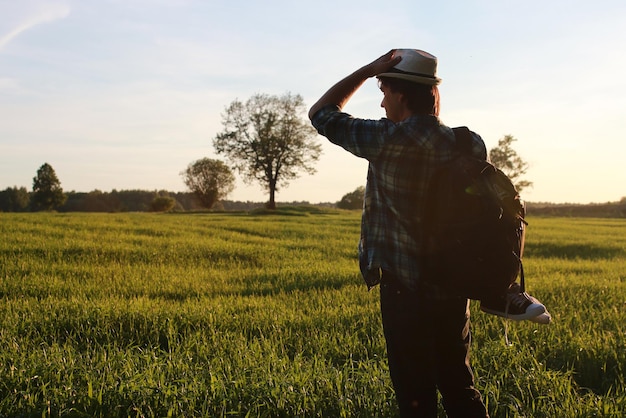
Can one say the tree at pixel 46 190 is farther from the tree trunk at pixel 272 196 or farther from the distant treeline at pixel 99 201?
the tree trunk at pixel 272 196

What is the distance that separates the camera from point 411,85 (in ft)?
8.44

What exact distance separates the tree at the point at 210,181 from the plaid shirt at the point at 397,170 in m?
79.2

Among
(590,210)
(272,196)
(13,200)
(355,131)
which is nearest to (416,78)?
(355,131)

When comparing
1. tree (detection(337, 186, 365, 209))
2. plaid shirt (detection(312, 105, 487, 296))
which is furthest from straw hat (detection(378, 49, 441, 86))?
tree (detection(337, 186, 365, 209))

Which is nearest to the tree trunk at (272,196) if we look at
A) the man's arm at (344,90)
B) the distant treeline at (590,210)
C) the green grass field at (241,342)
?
the distant treeline at (590,210)

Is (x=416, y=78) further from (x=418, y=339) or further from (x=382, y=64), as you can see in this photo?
(x=418, y=339)

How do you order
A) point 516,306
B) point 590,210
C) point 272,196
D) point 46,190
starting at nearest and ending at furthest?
point 516,306 → point 272,196 → point 590,210 → point 46,190

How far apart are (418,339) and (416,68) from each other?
132 cm

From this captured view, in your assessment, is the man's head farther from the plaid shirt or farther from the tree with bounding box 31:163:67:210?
the tree with bounding box 31:163:67:210

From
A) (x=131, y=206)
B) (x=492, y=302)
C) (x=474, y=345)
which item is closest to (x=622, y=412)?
(x=474, y=345)

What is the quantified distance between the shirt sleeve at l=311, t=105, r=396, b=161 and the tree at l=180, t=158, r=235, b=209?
79042 mm

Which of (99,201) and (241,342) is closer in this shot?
(241,342)

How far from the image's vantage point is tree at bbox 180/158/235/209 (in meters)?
81.0

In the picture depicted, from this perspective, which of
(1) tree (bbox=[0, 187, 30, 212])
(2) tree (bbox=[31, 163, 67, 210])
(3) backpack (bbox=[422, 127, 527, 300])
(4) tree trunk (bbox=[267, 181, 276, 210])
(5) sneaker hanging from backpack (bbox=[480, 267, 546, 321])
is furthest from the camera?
(1) tree (bbox=[0, 187, 30, 212])
